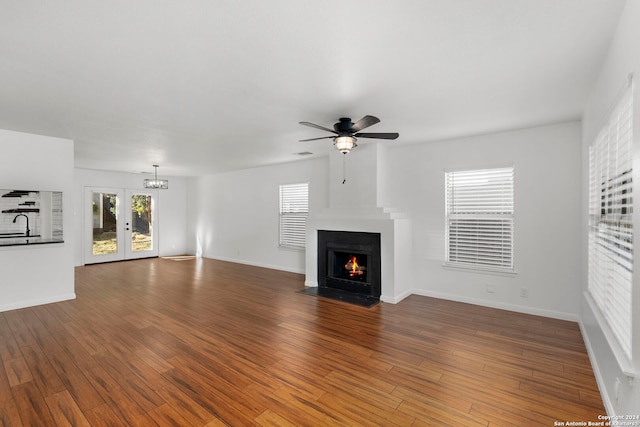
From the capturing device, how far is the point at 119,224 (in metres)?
8.53

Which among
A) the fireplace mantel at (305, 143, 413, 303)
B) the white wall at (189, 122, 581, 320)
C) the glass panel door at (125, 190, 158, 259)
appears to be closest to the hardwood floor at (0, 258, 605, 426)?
A: the white wall at (189, 122, 581, 320)

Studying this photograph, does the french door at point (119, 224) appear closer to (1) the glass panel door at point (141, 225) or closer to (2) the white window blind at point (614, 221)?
(1) the glass panel door at point (141, 225)

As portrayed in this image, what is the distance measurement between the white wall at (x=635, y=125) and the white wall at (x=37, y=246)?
6.44 meters

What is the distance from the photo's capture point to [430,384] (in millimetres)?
2527

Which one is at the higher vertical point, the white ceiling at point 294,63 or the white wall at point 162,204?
the white ceiling at point 294,63

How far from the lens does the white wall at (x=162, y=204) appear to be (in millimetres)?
7852

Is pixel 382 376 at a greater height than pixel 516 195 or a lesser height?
lesser

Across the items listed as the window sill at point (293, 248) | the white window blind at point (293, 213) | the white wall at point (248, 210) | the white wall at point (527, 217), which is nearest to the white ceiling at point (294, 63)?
the white wall at point (527, 217)

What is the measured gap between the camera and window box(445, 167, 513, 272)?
175 inches

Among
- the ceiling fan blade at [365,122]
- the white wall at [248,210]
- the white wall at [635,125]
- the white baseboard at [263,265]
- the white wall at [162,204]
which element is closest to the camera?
the white wall at [635,125]

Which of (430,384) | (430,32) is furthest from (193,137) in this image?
(430,384)

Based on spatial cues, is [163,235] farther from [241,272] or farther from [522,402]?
[522,402]

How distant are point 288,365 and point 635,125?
2.96 metres

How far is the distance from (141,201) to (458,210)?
8.53 metres
